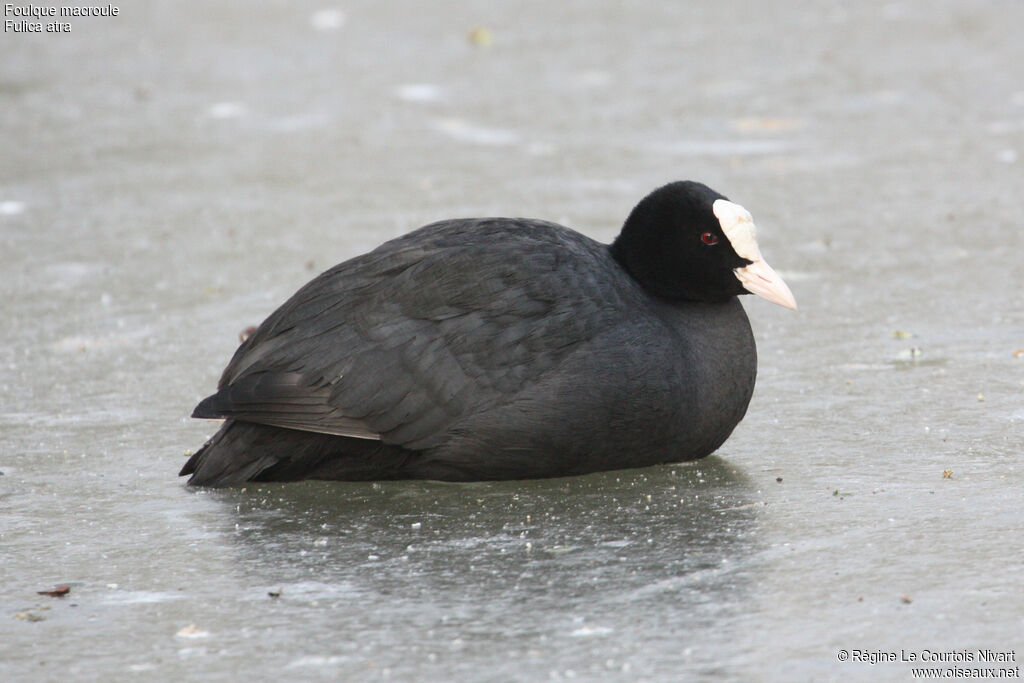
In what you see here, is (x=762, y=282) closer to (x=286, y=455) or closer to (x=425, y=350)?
(x=425, y=350)

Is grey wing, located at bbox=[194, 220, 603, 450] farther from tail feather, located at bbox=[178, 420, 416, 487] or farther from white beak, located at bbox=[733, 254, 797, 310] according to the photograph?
white beak, located at bbox=[733, 254, 797, 310]

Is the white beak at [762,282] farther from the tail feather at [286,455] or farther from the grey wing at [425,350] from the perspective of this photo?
the tail feather at [286,455]

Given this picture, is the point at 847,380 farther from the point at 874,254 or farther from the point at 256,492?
the point at 256,492

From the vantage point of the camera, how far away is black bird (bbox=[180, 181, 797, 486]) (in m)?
4.22

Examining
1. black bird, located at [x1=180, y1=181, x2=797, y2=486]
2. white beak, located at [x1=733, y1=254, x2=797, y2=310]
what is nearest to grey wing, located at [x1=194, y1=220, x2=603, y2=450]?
black bird, located at [x1=180, y1=181, x2=797, y2=486]

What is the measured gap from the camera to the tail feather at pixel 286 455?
4.32 m

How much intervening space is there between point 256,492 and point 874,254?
328cm

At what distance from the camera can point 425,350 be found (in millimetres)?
4285

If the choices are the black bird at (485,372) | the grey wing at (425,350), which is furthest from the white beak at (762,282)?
the grey wing at (425,350)

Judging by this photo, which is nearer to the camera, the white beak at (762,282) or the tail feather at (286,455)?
the tail feather at (286,455)

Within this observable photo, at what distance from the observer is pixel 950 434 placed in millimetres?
4508

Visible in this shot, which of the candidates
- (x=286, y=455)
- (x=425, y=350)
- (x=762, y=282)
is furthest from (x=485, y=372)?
(x=762, y=282)

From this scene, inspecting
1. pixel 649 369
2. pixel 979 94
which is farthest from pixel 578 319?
pixel 979 94

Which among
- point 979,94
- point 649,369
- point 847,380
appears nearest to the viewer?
point 649,369
